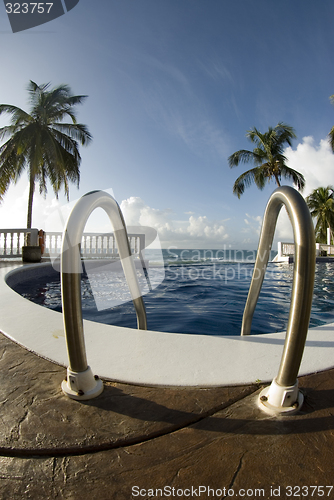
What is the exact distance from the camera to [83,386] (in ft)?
4.25

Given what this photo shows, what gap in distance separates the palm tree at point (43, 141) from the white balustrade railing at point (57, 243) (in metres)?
3.74

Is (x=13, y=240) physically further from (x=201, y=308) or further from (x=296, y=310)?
(x=296, y=310)

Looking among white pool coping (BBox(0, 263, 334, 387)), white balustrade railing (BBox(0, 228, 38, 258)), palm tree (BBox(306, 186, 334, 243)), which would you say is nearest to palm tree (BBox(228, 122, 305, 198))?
palm tree (BBox(306, 186, 334, 243))

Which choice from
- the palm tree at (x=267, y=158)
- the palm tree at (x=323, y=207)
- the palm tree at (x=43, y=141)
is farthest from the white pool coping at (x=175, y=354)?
the palm tree at (x=323, y=207)

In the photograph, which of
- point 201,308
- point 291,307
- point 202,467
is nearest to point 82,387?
point 202,467

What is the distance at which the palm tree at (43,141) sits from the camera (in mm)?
15336

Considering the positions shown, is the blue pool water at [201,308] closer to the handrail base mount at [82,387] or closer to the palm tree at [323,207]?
the handrail base mount at [82,387]

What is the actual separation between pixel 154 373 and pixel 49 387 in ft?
1.83

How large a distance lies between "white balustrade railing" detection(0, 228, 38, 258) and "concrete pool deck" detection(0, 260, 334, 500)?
1280cm

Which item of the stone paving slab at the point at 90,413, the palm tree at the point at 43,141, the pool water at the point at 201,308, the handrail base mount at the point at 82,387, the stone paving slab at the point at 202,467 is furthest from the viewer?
the palm tree at the point at 43,141

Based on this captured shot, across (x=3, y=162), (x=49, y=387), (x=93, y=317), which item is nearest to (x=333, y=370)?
(x=49, y=387)

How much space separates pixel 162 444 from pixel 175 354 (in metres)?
0.67

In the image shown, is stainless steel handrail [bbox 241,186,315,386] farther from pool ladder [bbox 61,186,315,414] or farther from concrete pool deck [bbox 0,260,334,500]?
concrete pool deck [bbox 0,260,334,500]

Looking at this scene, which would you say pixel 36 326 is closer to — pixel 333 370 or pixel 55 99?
pixel 333 370
